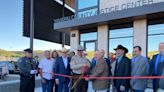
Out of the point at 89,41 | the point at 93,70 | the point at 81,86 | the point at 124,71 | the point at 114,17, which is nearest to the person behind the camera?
the point at 124,71

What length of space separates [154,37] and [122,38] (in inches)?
95.2

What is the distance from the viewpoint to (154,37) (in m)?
15.5

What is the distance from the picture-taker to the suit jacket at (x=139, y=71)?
260 inches

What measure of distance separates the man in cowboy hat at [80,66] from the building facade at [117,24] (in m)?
7.34

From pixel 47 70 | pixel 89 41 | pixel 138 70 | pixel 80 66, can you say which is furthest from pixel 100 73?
pixel 89 41

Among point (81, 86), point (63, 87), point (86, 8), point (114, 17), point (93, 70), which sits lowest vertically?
point (63, 87)

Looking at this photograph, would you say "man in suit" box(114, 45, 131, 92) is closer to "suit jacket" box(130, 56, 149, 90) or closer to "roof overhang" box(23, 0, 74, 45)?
"suit jacket" box(130, 56, 149, 90)

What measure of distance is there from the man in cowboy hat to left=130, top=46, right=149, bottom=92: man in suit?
1.34 metres

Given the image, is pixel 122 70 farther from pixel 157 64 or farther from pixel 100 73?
pixel 157 64

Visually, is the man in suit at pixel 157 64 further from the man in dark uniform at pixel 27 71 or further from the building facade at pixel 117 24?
the building facade at pixel 117 24

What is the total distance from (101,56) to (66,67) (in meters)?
1.70

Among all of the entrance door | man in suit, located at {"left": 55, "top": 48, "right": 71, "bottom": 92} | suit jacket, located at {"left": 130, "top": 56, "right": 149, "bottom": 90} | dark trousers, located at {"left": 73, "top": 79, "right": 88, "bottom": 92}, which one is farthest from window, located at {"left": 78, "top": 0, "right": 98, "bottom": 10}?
suit jacket, located at {"left": 130, "top": 56, "right": 149, "bottom": 90}

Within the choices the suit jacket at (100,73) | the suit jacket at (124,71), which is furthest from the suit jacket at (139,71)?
the suit jacket at (100,73)

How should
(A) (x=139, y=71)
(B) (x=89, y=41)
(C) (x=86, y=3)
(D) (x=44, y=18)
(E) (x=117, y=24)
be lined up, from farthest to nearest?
(D) (x=44, y=18) → (C) (x=86, y=3) → (B) (x=89, y=41) → (E) (x=117, y=24) → (A) (x=139, y=71)
